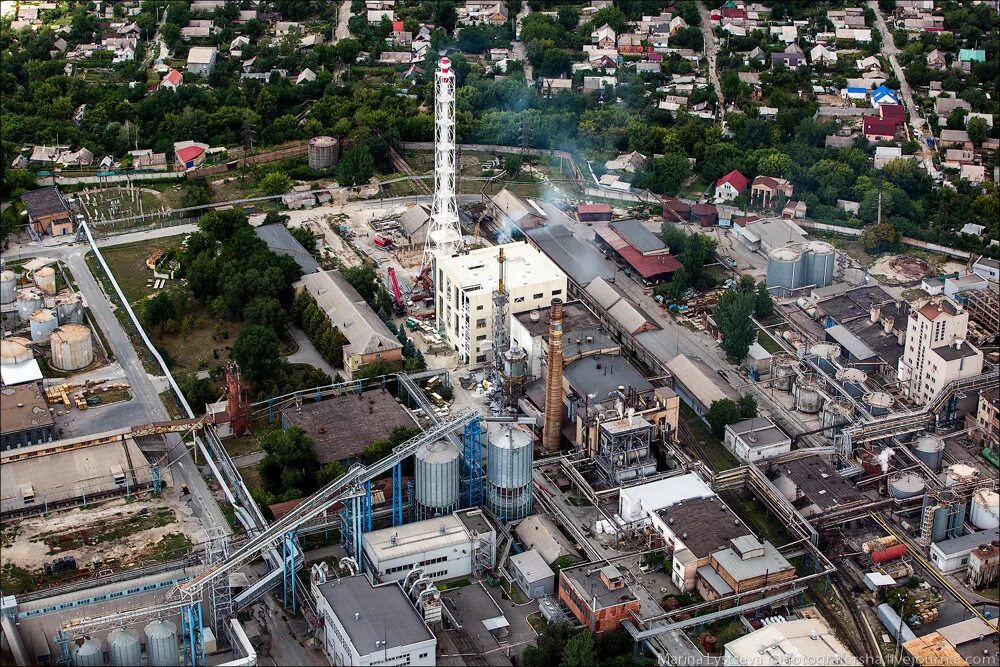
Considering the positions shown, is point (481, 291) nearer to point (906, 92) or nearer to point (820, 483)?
point (820, 483)

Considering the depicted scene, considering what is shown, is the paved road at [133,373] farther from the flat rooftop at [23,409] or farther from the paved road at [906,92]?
the paved road at [906,92]

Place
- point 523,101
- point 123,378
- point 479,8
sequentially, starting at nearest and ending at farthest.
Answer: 1. point 123,378
2. point 523,101
3. point 479,8

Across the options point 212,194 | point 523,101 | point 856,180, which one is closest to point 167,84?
point 212,194

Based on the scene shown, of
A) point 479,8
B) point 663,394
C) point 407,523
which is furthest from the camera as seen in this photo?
point 479,8

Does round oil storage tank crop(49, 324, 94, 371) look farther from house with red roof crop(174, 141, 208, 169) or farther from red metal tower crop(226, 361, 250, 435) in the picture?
house with red roof crop(174, 141, 208, 169)

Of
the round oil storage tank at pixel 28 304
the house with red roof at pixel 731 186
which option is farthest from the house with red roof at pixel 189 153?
the house with red roof at pixel 731 186

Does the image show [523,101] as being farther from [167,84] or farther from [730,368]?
[730,368]
